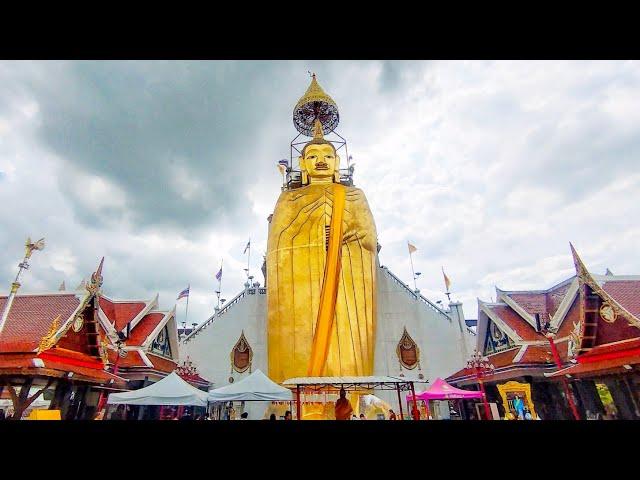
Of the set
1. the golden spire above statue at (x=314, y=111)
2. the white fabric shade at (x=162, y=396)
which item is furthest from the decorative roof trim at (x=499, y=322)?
the golden spire above statue at (x=314, y=111)

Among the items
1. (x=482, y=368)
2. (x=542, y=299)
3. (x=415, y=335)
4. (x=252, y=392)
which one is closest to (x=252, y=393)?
(x=252, y=392)

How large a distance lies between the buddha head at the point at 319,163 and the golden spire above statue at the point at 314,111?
9.61 ft

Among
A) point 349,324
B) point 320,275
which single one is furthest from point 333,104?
point 349,324

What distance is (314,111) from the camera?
62.7 feet

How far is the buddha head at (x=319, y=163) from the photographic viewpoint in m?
16.1

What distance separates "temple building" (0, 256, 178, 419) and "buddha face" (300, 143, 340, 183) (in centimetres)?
922

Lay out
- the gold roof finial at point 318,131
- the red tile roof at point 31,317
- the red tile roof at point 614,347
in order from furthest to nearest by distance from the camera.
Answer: the gold roof finial at point 318,131
the red tile roof at point 31,317
the red tile roof at point 614,347

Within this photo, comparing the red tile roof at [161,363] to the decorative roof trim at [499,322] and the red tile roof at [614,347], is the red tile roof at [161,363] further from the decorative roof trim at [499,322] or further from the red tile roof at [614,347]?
the red tile roof at [614,347]

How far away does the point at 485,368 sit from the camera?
11344 mm

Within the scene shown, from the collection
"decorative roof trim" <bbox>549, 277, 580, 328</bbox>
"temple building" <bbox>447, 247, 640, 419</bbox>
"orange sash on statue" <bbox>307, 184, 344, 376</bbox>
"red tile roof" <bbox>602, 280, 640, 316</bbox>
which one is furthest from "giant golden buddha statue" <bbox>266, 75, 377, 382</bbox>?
"red tile roof" <bbox>602, 280, 640, 316</bbox>

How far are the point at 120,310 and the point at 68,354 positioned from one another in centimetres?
627
